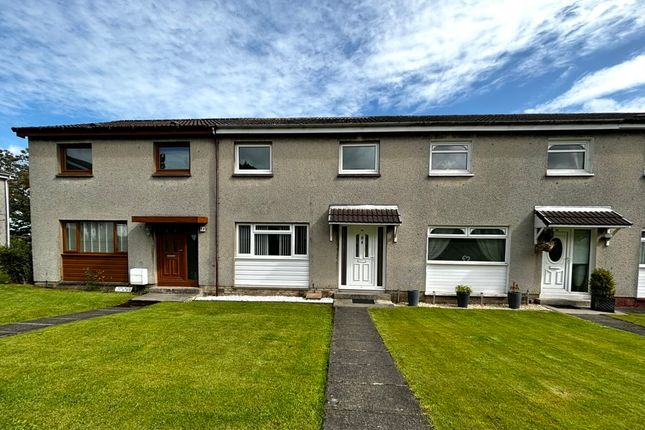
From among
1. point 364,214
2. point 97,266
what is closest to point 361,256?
point 364,214

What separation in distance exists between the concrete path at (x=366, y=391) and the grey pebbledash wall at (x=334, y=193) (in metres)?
4.20

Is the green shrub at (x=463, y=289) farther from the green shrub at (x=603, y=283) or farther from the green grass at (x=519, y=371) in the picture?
the green shrub at (x=603, y=283)

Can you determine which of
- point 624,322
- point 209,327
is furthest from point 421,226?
point 209,327

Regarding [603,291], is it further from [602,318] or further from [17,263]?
[17,263]

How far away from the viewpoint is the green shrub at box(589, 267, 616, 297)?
7777 millimetres

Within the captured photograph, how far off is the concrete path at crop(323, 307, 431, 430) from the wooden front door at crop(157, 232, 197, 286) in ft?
20.8

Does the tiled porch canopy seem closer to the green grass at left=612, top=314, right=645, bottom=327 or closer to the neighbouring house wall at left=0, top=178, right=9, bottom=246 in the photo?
the green grass at left=612, top=314, right=645, bottom=327

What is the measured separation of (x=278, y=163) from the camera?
342 inches

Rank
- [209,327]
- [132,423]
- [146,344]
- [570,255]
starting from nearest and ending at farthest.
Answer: [132,423]
[146,344]
[209,327]
[570,255]

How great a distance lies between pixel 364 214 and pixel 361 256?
149 centimetres

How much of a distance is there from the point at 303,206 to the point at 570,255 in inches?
338

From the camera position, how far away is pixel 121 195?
8.88 meters

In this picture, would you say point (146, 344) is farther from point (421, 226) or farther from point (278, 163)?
point (421, 226)

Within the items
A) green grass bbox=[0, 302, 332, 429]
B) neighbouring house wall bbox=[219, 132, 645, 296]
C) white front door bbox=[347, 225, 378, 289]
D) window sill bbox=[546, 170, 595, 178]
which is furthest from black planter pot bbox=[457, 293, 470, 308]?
green grass bbox=[0, 302, 332, 429]
